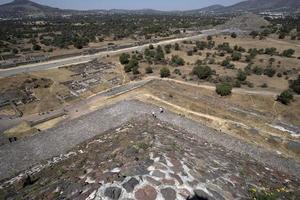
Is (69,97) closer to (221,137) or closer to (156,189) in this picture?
(221,137)

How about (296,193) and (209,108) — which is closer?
(296,193)

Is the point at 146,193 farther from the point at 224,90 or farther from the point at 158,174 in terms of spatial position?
the point at 224,90

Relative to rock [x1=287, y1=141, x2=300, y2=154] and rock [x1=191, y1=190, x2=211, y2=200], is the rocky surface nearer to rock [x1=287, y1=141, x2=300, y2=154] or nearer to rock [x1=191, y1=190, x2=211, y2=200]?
rock [x1=191, y1=190, x2=211, y2=200]

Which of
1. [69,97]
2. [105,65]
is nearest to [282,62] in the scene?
[105,65]

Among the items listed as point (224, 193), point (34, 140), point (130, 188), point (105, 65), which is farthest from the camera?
point (105, 65)

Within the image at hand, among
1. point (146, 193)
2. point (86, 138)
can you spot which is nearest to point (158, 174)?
point (146, 193)

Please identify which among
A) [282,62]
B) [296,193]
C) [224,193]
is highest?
[224,193]
